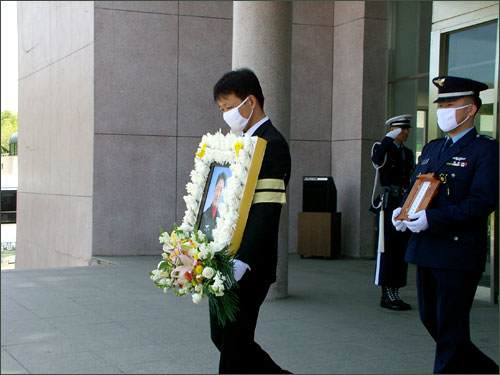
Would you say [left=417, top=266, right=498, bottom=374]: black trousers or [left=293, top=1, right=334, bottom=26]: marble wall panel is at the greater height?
[left=293, top=1, right=334, bottom=26]: marble wall panel

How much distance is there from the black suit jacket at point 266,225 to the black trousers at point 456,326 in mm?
1250

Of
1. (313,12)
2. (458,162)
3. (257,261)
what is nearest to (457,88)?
(458,162)

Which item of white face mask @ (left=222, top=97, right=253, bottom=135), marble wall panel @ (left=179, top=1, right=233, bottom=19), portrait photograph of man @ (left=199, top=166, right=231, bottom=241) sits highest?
marble wall panel @ (left=179, top=1, right=233, bottom=19)

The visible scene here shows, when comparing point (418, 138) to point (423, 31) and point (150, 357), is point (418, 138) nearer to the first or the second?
point (423, 31)

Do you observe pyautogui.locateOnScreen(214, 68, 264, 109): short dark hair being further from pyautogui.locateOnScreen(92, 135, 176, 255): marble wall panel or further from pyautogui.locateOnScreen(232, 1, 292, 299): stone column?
pyautogui.locateOnScreen(92, 135, 176, 255): marble wall panel

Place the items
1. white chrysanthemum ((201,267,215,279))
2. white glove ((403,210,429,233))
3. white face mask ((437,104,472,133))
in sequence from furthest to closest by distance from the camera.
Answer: white face mask ((437,104,472,133))
white glove ((403,210,429,233))
white chrysanthemum ((201,267,215,279))

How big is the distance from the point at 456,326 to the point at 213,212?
172 centimetres

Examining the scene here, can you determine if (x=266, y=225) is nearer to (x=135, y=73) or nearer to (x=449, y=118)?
(x=449, y=118)

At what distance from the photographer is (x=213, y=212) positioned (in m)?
3.59

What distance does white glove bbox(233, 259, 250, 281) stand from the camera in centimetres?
331

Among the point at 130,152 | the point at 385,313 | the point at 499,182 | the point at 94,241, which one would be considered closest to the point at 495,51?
the point at 385,313

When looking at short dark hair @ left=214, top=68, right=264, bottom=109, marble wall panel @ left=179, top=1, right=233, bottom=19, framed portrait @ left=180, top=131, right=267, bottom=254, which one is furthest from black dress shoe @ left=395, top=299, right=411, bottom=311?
marble wall panel @ left=179, top=1, right=233, bottom=19

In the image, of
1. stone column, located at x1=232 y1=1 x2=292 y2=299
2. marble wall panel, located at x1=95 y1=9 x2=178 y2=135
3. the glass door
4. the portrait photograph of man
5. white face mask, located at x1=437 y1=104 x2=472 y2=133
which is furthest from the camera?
marble wall panel, located at x1=95 y1=9 x2=178 y2=135

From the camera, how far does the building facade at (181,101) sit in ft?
36.8
